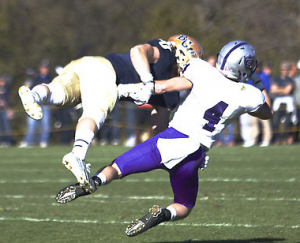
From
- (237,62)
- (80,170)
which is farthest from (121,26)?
(80,170)

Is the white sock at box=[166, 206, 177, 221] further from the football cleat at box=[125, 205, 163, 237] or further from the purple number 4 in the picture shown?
the purple number 4

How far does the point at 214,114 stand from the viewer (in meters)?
5.22

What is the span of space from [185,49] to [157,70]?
0.27 m

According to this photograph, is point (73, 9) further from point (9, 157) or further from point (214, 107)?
point (214, 107)

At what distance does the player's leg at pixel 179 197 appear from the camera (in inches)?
201

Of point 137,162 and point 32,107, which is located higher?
point 32,107

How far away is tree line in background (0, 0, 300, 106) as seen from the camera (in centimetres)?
2678

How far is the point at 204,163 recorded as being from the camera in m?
5.40

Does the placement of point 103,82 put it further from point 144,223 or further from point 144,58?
point 144,223

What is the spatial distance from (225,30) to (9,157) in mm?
16676

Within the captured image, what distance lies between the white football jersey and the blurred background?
16.5m

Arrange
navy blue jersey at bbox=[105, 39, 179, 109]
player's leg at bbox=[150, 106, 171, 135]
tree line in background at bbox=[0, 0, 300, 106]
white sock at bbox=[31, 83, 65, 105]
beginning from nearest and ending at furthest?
white sock at bbox=[31, 83, 65, 105]
navy blue jersey at bbox=[105, 39, 179, 109]
player's leg at bbox=[150, 106, 171, 135]
tree line in background at bbox=[0, 0, 300, 106]

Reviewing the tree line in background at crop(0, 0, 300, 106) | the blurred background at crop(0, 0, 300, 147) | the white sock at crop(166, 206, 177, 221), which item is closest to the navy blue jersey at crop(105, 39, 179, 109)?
the white sock at crop(166, 206, 177, 221)

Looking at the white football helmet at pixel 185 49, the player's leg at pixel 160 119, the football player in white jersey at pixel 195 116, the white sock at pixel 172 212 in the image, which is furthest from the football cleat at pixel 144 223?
the white football helmet at pixel 185 49
